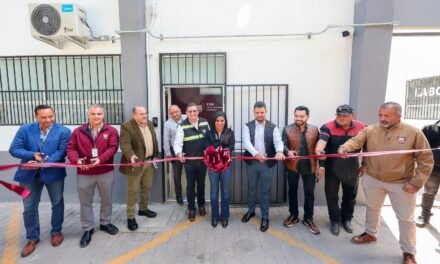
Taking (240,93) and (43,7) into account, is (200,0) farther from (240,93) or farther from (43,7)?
(43,7)

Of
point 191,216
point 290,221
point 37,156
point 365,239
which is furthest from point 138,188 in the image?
point 365,239

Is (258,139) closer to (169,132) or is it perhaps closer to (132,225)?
(169,132)

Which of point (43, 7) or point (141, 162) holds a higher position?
point (43, 7)

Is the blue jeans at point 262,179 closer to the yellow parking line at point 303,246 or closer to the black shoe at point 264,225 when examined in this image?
the black shoe at point 264,225

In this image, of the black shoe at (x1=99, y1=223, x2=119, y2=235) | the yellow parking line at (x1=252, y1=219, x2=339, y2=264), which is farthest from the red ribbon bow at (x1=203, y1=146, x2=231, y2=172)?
the black shoe at (x1=99, y1=223, x2=119, y2=235)

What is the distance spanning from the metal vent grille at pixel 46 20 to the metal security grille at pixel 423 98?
5.90m

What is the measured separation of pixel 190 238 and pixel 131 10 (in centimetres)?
352

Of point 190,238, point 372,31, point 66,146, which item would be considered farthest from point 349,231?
point 66,146

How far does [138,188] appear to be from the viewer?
3.73 meters

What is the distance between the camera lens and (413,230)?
2.84 metres

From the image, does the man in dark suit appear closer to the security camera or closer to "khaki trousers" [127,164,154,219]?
"khaki trousers" [127,164,154,219]

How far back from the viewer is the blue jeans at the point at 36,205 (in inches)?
124

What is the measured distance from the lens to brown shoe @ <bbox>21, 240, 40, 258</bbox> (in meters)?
3.08

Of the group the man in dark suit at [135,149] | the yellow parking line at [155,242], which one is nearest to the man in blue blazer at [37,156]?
the man in dark suit at [135,149]
